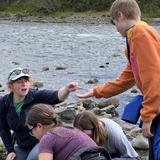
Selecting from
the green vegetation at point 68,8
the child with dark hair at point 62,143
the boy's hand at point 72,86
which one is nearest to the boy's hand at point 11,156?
the boy's hand at point 72,86

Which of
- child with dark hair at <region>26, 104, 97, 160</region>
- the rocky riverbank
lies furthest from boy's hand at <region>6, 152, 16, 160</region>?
the rocky riverbank

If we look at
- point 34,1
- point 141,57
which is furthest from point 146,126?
point 34,1

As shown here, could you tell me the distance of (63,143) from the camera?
5.00 metres

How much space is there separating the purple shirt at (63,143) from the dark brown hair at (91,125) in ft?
1.16

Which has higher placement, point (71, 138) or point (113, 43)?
point (71, 138)

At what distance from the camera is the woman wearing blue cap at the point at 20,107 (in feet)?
20.9

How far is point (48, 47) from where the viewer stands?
3083 centimetres

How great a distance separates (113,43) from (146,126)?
27.0 metres

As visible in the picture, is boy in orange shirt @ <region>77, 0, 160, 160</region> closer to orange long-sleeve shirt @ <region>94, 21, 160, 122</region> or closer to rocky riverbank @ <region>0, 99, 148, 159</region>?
orange long-sleeve shirt @ <region>94, 21, 160, 122</region>

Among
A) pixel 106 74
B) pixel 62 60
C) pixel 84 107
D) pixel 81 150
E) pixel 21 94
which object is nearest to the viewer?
pixel 81 150

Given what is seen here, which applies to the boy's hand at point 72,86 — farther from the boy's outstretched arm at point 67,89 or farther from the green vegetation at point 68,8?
the green vegetation at point 68,8

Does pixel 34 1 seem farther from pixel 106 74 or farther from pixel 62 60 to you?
pixel 106 74

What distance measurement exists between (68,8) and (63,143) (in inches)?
2711

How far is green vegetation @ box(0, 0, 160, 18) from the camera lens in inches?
2707
